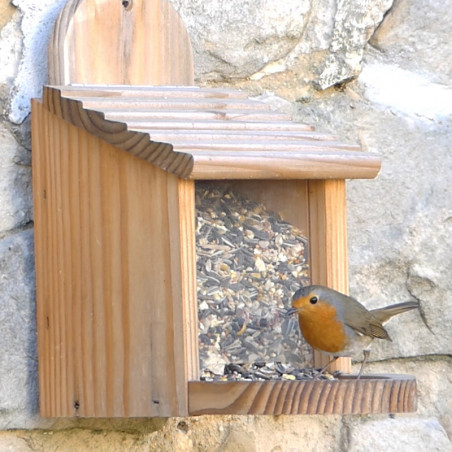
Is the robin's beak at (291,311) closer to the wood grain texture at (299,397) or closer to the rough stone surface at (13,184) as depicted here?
the wood grain texture at (299,397)

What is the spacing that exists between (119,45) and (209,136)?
0.68m

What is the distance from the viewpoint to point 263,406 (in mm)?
2543

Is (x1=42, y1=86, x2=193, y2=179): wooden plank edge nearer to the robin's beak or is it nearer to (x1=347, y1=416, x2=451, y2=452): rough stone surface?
the robin's beak

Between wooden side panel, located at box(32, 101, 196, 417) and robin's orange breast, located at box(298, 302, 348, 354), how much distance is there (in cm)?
42

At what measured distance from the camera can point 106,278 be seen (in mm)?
2828

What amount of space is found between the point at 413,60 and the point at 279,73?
0.49 meters

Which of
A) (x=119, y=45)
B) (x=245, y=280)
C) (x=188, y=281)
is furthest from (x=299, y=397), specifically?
(x=119, y=45)

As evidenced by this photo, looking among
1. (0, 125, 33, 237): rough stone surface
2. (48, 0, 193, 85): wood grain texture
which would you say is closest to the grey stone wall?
(0, 125, 33, 237): rough stone surface

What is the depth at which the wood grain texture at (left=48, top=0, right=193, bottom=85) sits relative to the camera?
3.15m

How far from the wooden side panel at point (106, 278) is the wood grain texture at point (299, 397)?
71mm

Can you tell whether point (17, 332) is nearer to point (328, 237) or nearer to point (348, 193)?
point (328, 237)

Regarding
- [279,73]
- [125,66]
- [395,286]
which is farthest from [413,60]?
[125,66]

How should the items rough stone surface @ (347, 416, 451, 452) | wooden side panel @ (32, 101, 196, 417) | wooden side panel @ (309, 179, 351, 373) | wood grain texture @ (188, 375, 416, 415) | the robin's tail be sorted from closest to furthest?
wood grain texture @ (188, 375, 416, 415)
wooden side panel @ (32, 101, 196, 417)
wooden side panel @ (309, 179, 351, 373)
the robin's tail
rough stone surface @ (347, 416, 451, 452)

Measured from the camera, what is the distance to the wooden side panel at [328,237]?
304cm
